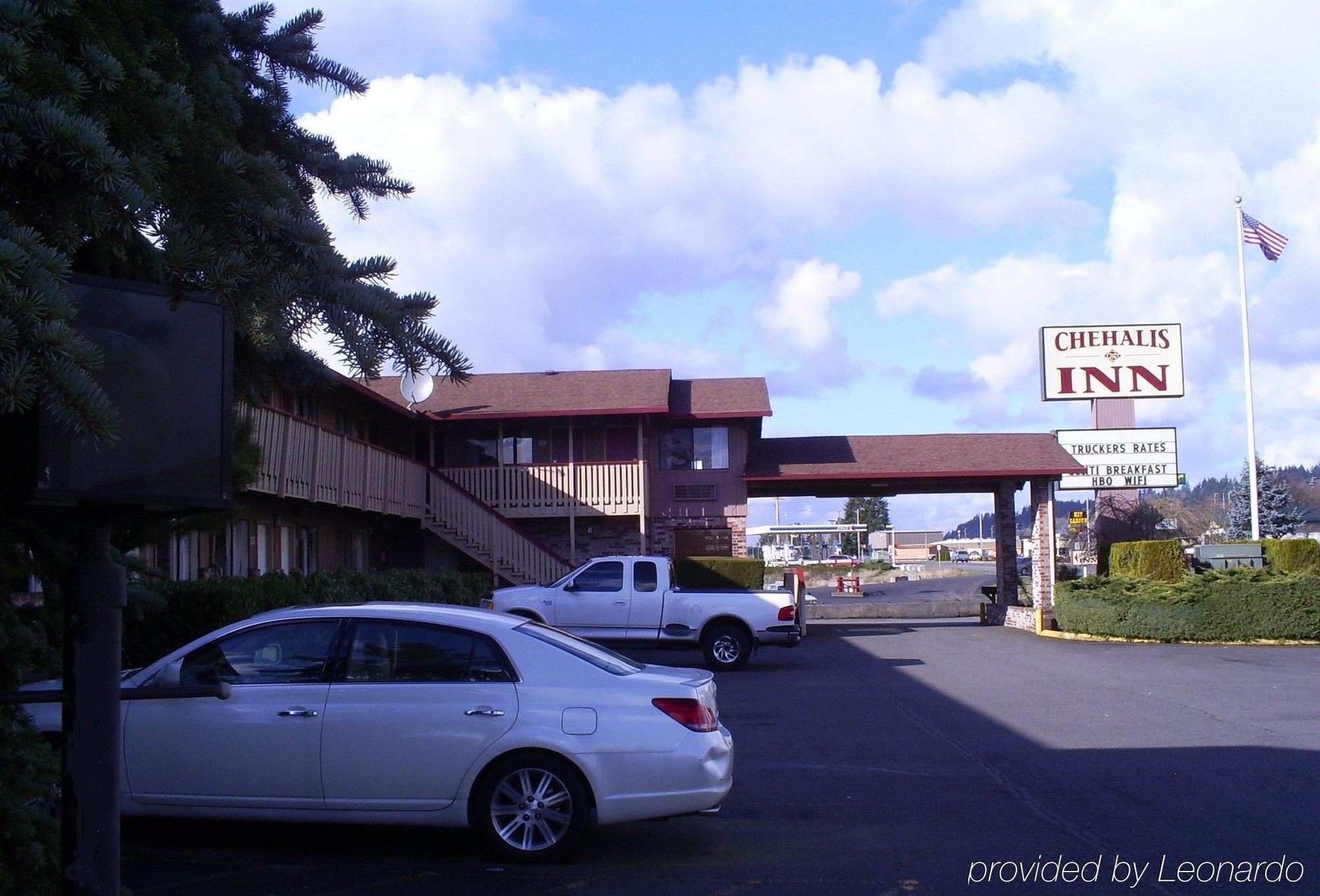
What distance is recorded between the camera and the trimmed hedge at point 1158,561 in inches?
991

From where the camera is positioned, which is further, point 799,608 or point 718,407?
point 718,407

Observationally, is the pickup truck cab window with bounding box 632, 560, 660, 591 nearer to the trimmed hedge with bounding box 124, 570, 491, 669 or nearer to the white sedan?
the trimmed hedge with bounding box 124, 570, 491, 669

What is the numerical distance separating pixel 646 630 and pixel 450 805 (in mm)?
12431

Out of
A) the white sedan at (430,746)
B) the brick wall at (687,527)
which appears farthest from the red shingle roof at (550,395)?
the white sedan at (430,746)

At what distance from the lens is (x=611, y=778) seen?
683 centimetres

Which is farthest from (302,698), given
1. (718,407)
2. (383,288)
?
(718,407)

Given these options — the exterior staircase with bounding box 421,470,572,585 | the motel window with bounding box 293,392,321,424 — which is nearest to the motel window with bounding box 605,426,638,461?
the exterior staircase with bounding box 421,470,572,585

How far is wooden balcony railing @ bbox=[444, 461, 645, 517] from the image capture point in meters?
29.3

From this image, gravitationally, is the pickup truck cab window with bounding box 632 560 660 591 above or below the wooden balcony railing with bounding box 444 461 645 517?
below

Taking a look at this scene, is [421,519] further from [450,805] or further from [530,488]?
[450,805]

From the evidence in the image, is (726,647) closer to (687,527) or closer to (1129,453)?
(687,527)

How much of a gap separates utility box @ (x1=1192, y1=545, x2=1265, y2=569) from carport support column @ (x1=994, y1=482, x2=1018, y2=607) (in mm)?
4506

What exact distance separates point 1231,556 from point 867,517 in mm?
107289

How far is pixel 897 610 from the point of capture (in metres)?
37.7
